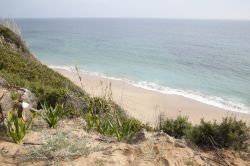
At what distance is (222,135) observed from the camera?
730 centimetres

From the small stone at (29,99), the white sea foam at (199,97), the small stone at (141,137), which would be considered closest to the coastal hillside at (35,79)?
the small stone at (29,99)

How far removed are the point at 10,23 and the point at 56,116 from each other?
19.0m

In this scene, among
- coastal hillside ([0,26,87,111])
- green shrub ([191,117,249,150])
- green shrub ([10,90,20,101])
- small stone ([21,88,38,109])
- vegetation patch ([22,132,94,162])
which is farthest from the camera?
coastal hillside ([0,26,87,111])

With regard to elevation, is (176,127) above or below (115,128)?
below

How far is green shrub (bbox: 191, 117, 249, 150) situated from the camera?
7.04 meters

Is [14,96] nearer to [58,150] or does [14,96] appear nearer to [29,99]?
[29,99]

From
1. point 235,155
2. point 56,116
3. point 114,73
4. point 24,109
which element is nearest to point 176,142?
point 235,155

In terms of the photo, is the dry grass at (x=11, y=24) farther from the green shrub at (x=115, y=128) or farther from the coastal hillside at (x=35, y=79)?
the green shrub at (x=115, y=128)

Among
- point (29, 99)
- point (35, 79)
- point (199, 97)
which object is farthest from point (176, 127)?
point (199, 97)

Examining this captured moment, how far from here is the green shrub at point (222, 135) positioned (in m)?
7.04

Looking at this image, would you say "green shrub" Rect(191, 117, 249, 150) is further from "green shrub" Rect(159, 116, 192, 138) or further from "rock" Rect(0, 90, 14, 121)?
"rock" Rect(0, 90, 14, 121)

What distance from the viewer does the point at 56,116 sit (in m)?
6.81

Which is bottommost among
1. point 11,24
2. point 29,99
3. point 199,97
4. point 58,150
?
point 199,97

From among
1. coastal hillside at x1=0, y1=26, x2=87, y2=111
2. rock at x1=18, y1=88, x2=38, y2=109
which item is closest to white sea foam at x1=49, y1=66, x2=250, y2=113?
coastal hillside at x1=0, y1=26, x2=87, y2=111
